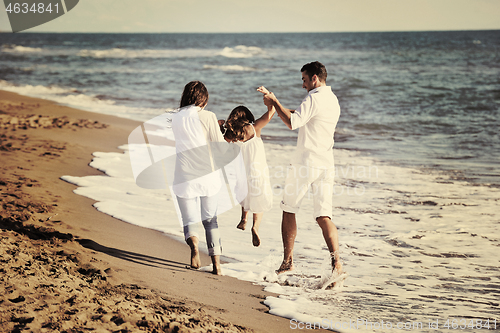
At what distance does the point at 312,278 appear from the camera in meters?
3.81

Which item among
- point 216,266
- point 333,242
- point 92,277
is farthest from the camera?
point 216,266

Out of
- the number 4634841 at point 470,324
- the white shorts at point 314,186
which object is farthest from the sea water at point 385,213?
the white shorts at point 314,186

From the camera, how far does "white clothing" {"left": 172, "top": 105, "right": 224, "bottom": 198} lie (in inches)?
142

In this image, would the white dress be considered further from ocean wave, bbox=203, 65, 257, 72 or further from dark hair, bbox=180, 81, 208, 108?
ocean wave, bbox=203, 65, 257, 72

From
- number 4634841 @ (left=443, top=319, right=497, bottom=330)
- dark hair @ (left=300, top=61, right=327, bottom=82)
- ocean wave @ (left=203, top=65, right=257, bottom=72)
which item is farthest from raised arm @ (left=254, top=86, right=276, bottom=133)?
ocean wave @ (left=203, top=65, right=257, bottom=72)

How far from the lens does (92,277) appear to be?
3.03m

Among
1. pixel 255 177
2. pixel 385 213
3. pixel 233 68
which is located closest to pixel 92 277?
pixel 255 177

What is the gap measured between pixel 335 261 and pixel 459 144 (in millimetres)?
8458

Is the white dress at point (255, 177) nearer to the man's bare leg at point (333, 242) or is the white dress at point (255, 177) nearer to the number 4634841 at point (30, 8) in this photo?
the man's bare leg at point (333, 242)

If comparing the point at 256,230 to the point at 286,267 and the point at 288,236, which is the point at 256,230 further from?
the point at 286,267

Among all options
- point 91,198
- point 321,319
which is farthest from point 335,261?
point 91,198

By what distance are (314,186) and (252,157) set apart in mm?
659

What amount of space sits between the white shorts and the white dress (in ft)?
1.04

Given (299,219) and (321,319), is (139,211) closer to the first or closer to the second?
(299,219)
